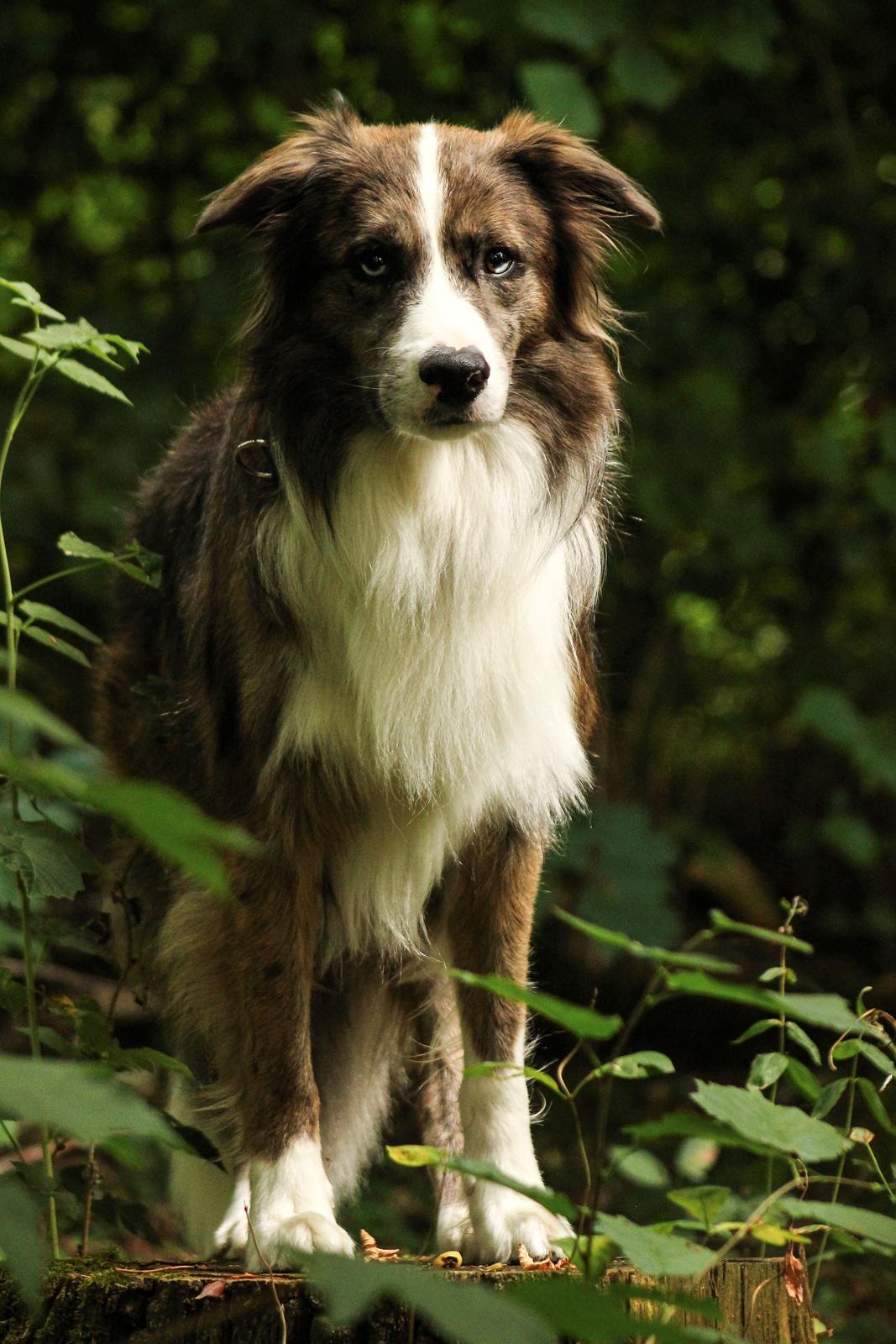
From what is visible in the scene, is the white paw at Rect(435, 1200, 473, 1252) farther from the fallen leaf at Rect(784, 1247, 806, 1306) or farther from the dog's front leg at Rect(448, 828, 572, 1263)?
the fallen leaf at Rect(784, 1247, 806, 1306)

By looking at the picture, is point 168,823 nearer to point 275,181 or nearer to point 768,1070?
point 768,1070

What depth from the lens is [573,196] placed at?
10.6 feet

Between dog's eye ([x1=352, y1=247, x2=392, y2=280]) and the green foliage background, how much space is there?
8.96ft

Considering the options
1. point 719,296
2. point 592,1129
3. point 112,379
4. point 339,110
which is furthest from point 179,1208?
point 719,296

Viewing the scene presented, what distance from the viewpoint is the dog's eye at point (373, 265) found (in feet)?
9.59

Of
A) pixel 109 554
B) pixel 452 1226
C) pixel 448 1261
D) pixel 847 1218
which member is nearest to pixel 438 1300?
pixel 847 1218

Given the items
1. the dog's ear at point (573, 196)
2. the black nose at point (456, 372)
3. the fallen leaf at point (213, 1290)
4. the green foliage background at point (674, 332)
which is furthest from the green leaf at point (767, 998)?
the green foliage background at point (674, 332)

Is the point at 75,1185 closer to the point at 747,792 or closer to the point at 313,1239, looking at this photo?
the point at 313,1239

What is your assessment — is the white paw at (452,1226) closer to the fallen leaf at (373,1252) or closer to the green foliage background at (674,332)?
the fallen leaf at (373,1252)

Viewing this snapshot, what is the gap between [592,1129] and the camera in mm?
5562

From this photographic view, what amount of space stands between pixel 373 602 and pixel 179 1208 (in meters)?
1.75

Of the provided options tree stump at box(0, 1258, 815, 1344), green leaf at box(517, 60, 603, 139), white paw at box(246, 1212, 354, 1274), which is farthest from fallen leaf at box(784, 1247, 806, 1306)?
green leaf at box(517, 60, 603, 139)

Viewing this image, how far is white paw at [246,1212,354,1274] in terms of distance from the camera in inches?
99.8

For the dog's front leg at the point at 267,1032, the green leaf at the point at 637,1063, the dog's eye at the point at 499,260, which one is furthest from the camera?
the dog's eye at the point at 499,260
